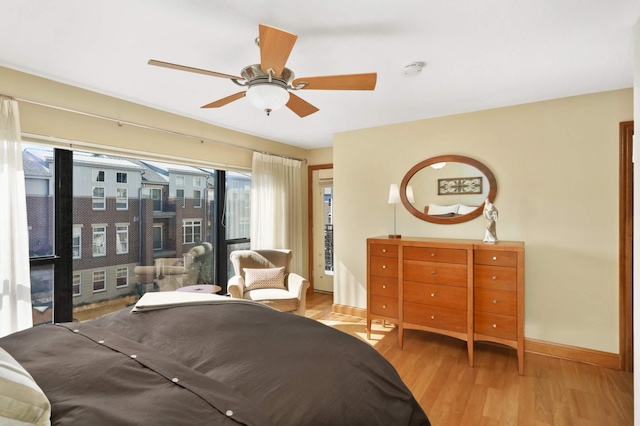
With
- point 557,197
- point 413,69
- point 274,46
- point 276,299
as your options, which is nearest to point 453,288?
point 557,197

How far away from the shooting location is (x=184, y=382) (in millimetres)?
1131

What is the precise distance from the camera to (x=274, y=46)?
1496 mm

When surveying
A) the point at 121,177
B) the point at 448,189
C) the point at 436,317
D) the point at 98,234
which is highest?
the point at 121,177

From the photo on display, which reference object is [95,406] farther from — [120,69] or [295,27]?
[120,69]

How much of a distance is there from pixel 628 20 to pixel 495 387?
97.5 inches

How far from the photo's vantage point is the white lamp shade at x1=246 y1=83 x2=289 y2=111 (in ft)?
5.89

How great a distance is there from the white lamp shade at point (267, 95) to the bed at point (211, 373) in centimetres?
118

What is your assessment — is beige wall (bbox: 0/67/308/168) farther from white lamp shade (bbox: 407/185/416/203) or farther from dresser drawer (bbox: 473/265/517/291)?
dresser drawer (bbox: 473/265/517/291)

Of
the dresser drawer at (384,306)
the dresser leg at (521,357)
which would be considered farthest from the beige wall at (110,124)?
the dresser leg at (521,357)

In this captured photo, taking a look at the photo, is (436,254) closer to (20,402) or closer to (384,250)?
(384,250)

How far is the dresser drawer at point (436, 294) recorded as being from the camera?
2.89 metres

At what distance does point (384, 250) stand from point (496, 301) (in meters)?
1.07

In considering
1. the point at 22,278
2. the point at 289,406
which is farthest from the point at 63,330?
the point at 289,406

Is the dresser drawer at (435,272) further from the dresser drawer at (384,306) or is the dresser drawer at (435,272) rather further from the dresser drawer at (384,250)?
the dresser drawer at (384,306)
